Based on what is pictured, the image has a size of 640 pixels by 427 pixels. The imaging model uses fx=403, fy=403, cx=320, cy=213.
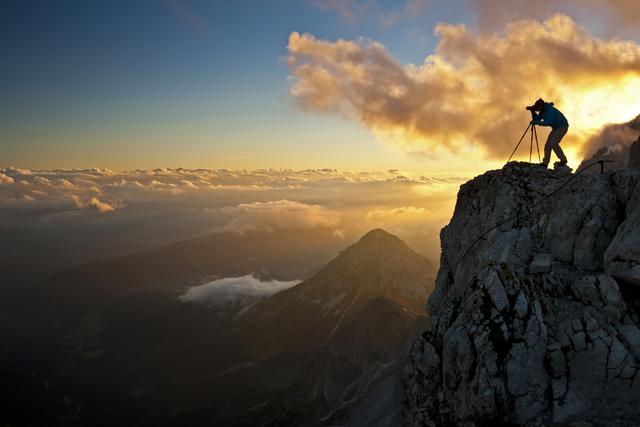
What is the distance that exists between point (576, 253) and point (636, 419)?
35.7 ft

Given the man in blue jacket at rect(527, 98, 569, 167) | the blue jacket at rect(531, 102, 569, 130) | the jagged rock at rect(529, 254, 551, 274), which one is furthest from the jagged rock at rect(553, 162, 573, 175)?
the jagged rock at rect(529, 254, 551, 274)

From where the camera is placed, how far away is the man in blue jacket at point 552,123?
36344 mm

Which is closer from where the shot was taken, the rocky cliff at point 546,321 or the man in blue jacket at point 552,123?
the rocky cliff at point 546,321

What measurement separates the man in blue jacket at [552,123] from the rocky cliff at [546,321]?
2.49m

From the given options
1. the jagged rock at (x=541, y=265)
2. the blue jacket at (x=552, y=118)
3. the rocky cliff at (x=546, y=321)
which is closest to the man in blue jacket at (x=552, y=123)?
the blue jacket at (x=552, y=118)

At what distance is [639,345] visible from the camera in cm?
2341

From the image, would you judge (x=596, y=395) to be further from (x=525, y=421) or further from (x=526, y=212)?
(x=526, y=212)

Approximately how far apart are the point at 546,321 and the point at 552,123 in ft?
64.2

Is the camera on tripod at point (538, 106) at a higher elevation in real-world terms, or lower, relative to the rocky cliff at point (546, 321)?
higher

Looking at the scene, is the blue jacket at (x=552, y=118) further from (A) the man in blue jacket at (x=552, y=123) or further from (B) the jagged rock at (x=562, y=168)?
(B) the jagged rock at (x=562, y=168)

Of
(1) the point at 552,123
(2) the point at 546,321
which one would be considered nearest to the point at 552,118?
(1) the point at 552,123

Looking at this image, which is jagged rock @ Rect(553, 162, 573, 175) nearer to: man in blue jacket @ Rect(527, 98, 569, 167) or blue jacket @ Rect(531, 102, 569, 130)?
Answer: man in blue jacket @ Rect(527, 98, 569, 167)

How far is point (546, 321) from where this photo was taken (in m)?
25.9

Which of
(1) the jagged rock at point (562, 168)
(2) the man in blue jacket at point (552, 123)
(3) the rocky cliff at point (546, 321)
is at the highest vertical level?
(2) the man in blue jacket at point (552, 123)
